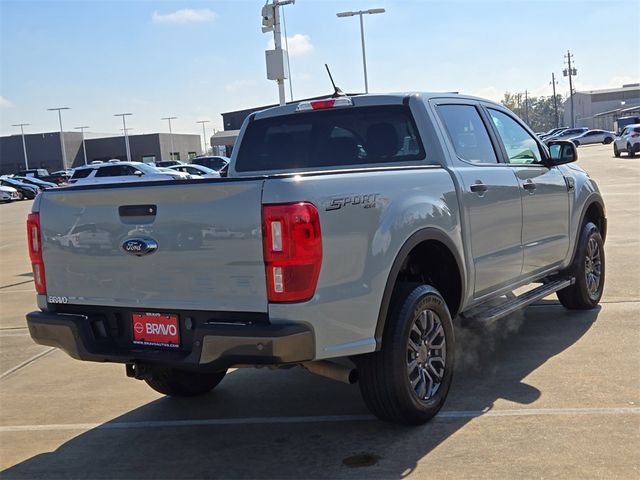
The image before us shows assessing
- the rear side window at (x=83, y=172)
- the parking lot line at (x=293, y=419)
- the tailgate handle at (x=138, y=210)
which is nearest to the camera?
the tailgate handle at (x=138, y=210)

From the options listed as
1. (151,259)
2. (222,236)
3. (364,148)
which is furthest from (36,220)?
(364,148)

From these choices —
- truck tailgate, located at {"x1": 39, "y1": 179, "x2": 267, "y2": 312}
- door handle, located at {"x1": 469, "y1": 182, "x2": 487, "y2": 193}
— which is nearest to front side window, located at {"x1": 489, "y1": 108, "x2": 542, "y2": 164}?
door handle, located at {"x1": 469, "y1": 182, "x2": 487, "y2": 193}

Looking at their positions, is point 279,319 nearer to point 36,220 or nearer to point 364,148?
point 36,220

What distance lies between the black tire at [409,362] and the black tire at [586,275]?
2641 millimetres

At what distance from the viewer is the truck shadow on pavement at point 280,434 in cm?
390

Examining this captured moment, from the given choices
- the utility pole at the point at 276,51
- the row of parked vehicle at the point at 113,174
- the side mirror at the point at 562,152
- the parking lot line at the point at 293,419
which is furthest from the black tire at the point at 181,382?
the row of parked vehicle at the point at 113,174

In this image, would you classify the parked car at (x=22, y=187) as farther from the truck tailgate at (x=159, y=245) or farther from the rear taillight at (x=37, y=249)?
the truck tailgate at (x=159, y=245)

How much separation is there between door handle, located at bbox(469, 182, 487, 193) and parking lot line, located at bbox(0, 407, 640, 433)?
147 centimetres

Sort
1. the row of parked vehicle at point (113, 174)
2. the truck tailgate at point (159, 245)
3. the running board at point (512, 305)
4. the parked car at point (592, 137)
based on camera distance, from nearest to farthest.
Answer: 1. the truck tailgate at point (159, 245)
2. the running board at point (512, 305)
3. the row of parked vehicle at point (113, 174)
4. the parked car at point (592, 137)

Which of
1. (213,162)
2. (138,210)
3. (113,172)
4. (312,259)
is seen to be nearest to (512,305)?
(312,259)

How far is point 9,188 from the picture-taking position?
137ft

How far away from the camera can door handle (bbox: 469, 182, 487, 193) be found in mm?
4914

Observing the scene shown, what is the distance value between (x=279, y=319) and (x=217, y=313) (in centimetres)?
36

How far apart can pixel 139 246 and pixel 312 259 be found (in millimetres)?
Result: 969
